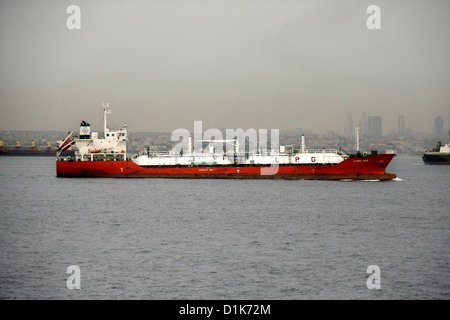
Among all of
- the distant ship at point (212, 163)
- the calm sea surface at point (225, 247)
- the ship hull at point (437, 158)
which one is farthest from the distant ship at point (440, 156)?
the calm sea surface at point (225, 247)

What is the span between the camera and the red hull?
195 ft

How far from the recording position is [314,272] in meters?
20.8

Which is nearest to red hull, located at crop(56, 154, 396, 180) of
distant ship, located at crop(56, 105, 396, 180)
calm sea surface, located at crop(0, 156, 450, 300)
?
distant ship, located at crop(56, 105, 396, 180)

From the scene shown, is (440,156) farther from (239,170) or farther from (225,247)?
(225,247)

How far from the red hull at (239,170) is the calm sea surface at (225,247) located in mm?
11902

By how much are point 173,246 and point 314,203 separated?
65.4 feet

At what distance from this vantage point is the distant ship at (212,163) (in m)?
60.0

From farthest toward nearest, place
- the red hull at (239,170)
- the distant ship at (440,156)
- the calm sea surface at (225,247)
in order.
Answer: the distant ship at (440,156) → the red hull at (239,170) → the calm sea surface at (225,247)

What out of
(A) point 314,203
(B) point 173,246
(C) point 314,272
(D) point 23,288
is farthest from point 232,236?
(A) point 314,203

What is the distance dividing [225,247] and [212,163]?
1532 inches

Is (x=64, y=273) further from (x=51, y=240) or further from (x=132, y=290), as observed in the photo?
(x=51, y=240)

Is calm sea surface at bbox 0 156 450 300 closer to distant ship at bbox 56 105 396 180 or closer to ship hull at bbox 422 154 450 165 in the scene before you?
distant ship at bbox 56 105 396 180

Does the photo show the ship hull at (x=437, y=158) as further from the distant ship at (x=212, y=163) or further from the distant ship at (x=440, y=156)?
the distant ship at (x=212, y=163)

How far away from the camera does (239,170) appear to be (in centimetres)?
6288
